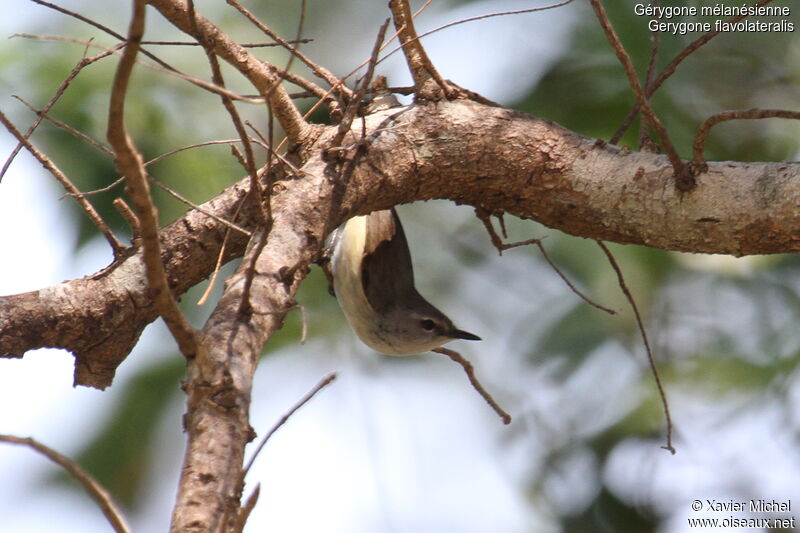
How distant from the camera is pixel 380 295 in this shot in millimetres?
3760

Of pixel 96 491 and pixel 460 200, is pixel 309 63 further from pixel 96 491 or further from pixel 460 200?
pixel 96 491

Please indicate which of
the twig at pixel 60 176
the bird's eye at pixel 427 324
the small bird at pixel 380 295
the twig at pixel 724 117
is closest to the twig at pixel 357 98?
the twig at pixel 60 176

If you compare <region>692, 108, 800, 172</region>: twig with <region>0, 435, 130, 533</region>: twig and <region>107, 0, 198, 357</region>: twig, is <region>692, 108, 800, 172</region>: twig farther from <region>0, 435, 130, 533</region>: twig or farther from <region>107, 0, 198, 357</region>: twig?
<region>0, 435, 130, 533</region>: twig

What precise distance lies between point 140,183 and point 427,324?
104 inches

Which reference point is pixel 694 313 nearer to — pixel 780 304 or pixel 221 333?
pixel 780 304

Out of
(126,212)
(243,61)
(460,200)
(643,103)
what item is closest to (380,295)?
(460,200)

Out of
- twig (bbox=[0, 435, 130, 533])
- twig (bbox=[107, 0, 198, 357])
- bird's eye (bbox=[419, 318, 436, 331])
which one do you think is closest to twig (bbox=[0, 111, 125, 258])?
twig (bbox=[107, 0, 198, 357])

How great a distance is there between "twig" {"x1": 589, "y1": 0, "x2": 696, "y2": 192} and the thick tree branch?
0.12 ft

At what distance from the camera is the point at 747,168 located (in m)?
2.11

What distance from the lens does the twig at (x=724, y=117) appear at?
186cm

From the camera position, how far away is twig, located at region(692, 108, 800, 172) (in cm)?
186

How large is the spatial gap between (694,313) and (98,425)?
191 inches

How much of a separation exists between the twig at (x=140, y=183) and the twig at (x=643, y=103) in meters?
1.20

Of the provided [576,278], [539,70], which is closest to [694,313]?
[576,278]
